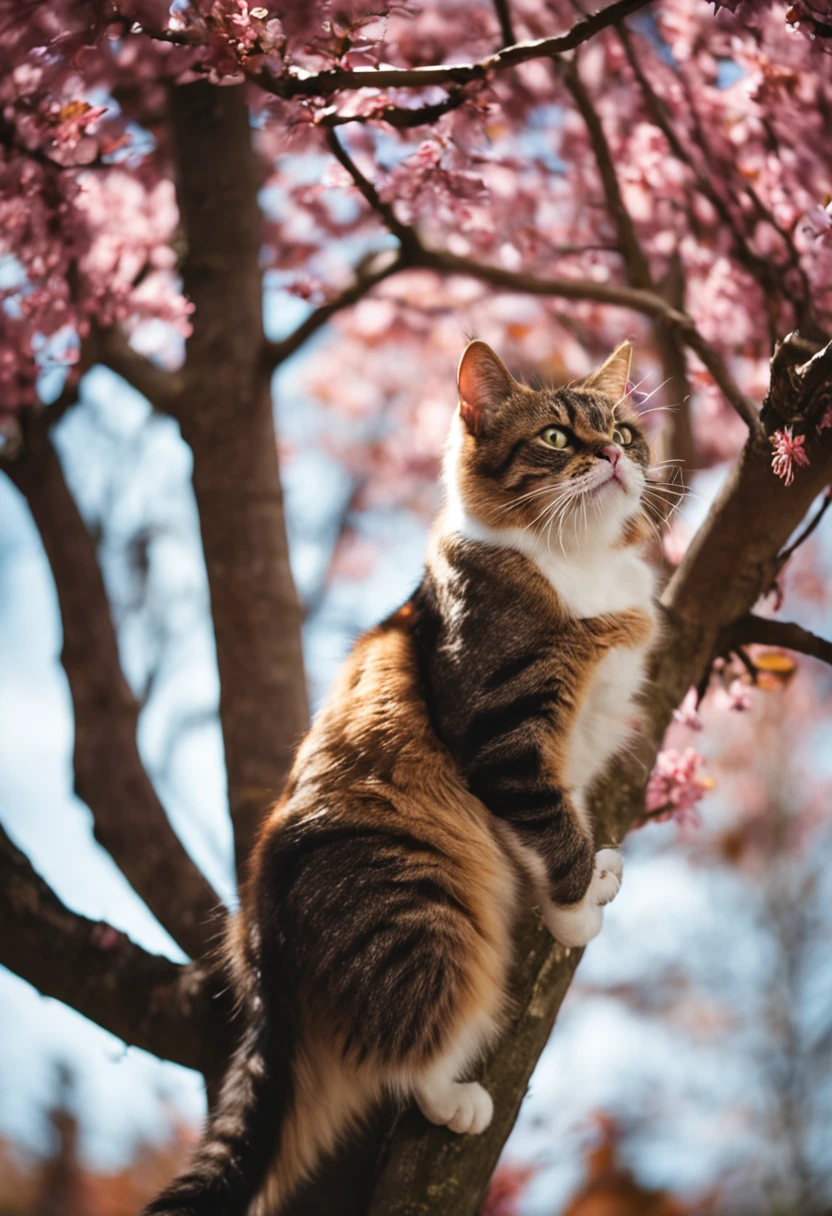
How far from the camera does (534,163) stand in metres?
4.12

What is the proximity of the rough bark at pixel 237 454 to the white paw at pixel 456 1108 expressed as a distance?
0.95 meters

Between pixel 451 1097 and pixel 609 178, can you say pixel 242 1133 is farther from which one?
pixel 609 178

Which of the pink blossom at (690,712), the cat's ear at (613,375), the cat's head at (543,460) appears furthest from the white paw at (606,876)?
→ the cat's ear at (613,375)

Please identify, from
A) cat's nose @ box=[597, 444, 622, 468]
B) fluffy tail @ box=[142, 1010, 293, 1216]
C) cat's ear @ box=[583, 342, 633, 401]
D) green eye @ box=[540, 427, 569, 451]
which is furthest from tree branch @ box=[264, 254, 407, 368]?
fluffy tail @ box=[142, 1010, 293, 1216]

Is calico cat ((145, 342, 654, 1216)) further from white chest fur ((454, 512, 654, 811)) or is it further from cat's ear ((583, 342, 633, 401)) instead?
cat's ear ((583, 342, 633, 401))

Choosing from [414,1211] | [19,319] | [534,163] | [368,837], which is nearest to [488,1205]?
[414,1211]

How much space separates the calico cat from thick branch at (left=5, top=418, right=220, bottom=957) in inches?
20.9

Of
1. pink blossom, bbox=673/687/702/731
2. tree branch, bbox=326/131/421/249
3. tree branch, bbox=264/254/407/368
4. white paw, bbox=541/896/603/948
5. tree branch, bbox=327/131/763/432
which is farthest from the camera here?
tree branch, bbox=264/254/407/368

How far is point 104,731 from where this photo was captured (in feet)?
9.33

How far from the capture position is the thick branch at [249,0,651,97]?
1646 mm

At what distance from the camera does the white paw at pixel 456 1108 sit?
1.80 metres

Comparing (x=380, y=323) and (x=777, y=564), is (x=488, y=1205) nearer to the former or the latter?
(x=777, y=564)

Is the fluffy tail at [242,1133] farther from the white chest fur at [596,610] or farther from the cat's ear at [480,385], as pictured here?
the cat's ear at [480,385]

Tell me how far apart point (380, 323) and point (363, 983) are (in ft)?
14.3
